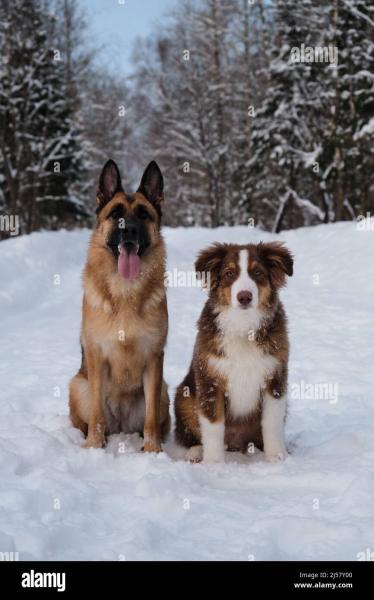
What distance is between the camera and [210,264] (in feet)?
16.2

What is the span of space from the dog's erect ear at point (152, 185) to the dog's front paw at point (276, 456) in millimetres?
2357

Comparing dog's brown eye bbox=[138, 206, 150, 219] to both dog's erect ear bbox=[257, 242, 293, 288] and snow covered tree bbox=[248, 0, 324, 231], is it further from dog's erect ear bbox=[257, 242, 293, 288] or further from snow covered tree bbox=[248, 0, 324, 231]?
snow covered tree bbox=[248, 0, 324, 231]

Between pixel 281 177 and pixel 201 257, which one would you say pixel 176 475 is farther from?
pixel 281 177

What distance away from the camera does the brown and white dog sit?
15.7 ft

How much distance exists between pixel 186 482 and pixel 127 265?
1975 mm

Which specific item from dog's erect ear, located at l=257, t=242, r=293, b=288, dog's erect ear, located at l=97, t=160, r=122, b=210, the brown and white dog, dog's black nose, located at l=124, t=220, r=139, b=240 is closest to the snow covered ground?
the brown and white dog

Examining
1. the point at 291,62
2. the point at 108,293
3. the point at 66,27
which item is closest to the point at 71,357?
the point at 108,293

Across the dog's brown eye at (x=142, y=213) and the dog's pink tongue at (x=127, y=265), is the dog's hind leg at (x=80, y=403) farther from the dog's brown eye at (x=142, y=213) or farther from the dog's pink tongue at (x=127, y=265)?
the dog's brown eye at (x=142, y=213)

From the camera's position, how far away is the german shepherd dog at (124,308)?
17.3 ft
